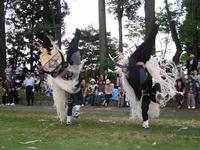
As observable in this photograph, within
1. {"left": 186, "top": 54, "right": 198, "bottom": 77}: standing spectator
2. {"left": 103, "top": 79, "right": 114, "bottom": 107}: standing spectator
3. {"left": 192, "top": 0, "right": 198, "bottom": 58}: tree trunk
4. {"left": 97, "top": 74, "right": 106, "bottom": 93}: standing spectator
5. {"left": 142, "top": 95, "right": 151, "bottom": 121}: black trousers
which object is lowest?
{"left": 142, "top": 95, "right": 151, "bottom": 121}: black trousers

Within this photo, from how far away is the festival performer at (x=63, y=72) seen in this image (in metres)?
16.1

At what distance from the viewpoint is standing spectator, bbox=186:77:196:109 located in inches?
955

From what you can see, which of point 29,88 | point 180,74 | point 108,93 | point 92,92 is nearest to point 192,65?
point 180,74

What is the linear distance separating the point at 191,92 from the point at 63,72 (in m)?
9.72

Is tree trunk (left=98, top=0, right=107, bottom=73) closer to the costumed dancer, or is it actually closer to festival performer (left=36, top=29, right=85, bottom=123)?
festival performer (left=36, top=29, right=85, bottom=123)

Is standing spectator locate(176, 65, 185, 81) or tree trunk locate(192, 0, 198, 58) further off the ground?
tree trunk locate(192, 0, 198, 58)

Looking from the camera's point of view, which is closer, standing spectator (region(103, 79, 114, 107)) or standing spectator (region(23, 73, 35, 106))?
standing spectator (region(103, 79, 114, 107))

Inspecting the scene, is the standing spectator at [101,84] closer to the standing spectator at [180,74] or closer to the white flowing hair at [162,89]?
the standing spectator at [180,74]

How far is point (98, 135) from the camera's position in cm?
1353

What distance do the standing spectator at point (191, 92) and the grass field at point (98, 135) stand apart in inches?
270

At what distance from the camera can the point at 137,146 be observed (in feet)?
38.2

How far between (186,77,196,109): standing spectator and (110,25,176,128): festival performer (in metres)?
8.36

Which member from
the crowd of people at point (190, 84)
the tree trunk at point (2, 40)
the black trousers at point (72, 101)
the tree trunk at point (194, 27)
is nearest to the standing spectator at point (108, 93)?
the crowd of people at point (190, 84)

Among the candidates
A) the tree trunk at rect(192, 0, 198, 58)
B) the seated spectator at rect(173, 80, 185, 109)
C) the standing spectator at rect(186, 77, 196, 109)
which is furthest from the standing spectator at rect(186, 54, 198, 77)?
the tree trunk at rect(192, 0, 198, 58)
